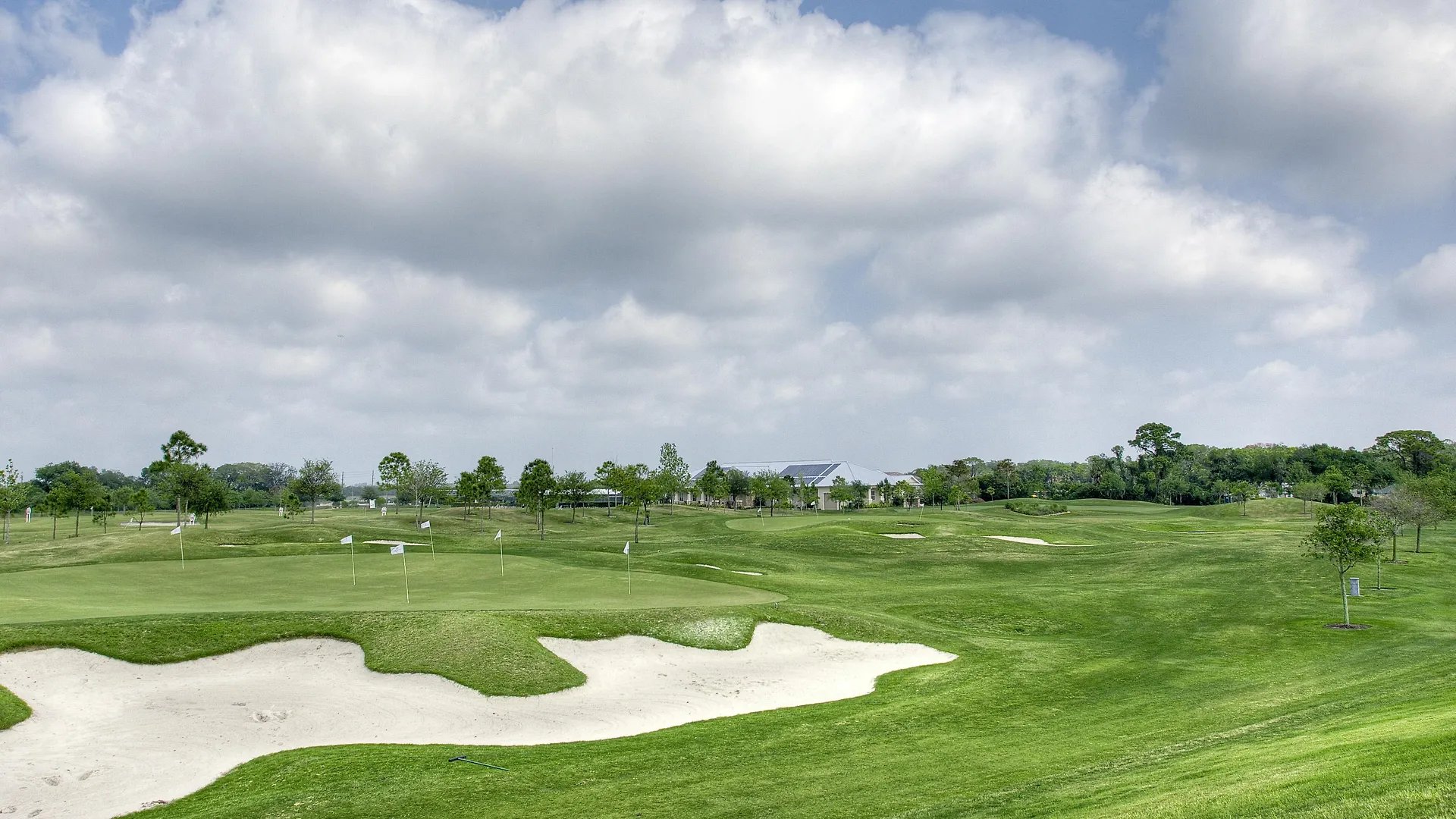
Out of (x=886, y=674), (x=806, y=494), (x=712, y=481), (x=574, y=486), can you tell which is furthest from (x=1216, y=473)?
(x=886, y=674)

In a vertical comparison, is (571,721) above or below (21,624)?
below

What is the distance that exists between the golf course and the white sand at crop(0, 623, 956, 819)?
568 mm

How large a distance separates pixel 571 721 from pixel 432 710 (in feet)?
9.45

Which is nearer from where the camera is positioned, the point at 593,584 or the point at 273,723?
the point at 273,723

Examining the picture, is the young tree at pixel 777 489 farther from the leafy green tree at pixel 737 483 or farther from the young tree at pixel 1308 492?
the young tree at pixel 1308 492

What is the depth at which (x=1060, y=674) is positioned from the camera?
20609 millimetres

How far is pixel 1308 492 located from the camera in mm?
96438

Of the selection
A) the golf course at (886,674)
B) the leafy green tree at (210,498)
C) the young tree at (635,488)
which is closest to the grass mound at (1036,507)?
the young tree at (635,488)

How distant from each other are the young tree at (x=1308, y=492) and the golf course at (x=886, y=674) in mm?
56202

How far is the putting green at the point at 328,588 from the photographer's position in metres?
24.3

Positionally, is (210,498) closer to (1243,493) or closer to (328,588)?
(328,588)

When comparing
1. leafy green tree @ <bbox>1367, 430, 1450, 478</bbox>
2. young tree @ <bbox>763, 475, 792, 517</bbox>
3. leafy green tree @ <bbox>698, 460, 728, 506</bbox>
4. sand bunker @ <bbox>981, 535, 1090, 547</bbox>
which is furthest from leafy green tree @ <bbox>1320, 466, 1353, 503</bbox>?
leafy green tree @ <bbox>698, 460, 728, 506</bbox>

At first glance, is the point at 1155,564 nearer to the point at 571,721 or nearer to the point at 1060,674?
the point at 1060,674

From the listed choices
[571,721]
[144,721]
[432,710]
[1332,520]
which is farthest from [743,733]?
[1332,520]
